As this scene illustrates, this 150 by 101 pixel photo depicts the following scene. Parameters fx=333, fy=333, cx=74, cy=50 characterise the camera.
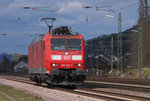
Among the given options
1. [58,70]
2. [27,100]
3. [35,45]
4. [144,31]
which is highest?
[144,31]

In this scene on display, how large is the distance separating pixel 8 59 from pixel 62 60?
127873mm

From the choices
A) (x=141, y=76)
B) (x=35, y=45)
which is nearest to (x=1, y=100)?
(x=35, y=45)

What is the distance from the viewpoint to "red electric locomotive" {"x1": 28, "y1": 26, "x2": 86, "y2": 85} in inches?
864

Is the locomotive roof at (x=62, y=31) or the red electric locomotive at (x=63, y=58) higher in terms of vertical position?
the locomotive roof at (x=62, y=31)

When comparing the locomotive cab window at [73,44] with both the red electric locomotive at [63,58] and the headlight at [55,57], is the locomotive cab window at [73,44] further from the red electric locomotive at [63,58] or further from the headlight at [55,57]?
the headlight at [55,57]

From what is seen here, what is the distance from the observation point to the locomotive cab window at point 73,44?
22688 millimetres

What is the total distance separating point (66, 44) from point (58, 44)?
0.55m

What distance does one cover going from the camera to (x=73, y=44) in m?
22.8

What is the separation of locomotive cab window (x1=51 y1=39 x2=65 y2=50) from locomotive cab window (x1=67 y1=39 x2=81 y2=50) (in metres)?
0.41

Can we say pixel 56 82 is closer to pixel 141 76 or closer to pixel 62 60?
pixel 62 60

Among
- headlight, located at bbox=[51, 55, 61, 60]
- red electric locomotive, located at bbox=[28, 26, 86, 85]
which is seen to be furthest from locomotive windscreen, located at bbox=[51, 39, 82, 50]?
headlight, located at bbox=[51, 55, 61, 60]

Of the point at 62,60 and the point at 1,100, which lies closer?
the point at 1,100

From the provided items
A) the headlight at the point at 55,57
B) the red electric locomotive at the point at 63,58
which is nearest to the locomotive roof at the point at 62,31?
the red electric locomotive at the point at 63,58

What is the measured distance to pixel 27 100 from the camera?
16.2 meters
